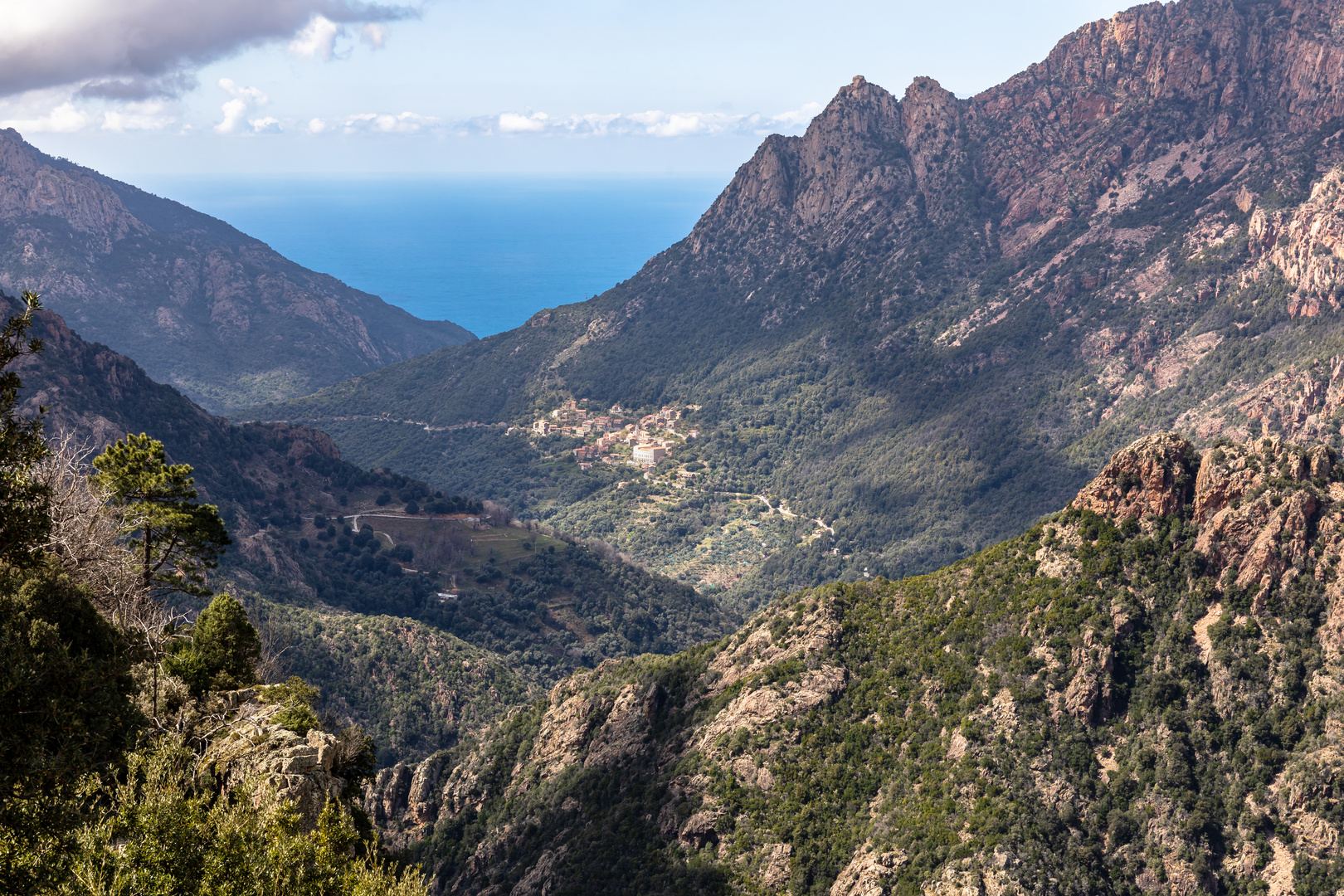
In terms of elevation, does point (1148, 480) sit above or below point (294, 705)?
below

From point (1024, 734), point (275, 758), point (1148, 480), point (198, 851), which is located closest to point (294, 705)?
point (275, 758)

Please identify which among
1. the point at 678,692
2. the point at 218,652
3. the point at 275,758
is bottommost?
the point at 678,692

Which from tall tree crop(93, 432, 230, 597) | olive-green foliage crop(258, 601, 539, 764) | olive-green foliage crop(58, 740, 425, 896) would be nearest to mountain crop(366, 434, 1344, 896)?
olive-green foliage crop(258, 601, 539, 764)

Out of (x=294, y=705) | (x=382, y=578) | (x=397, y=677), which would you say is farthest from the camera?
(x=382, y=578)

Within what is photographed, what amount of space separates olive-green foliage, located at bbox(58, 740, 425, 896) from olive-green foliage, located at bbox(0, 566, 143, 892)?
0.99 meters

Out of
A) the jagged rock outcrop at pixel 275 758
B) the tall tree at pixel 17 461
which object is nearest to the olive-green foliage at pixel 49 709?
the tall tree at pixel 17 461

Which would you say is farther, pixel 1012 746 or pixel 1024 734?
pixel 1024 734

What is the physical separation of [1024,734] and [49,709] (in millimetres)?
43542

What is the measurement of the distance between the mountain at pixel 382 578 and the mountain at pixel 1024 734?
24965 millimetres

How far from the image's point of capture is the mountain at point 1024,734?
144 feet

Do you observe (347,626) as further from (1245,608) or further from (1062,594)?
(1245,608)

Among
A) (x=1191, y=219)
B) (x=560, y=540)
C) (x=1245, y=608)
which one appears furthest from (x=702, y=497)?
(x=1245, y=608)

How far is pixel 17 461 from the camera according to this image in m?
26.1

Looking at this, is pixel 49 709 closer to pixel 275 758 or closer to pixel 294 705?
pixel 275 758
